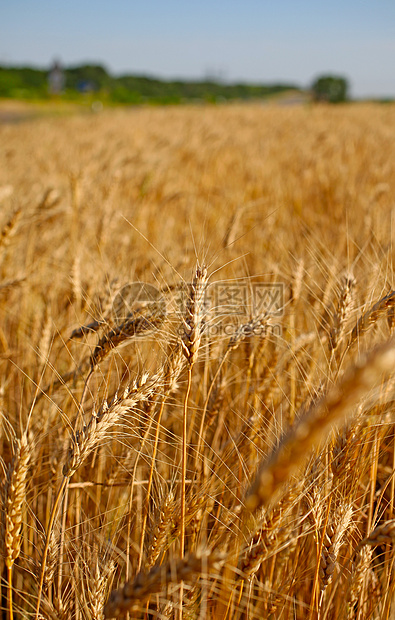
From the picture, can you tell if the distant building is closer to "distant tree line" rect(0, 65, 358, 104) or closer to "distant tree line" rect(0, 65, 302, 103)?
"distant tree line" rect(0, 65, 302, 103)

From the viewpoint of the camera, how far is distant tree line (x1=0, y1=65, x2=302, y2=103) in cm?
3738

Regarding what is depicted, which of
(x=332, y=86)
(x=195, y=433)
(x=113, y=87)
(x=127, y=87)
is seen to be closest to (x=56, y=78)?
(x=113, y=87)

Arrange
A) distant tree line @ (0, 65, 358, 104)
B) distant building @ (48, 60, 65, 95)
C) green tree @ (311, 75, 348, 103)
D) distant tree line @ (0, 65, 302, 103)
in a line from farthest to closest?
1. green tree @ (311, 75, 348, 103)
2. distant tree line @ (0, 65, 302, 103)
3. distant tree line @ (0, 65, 358, 104)
4. distant building @ (48, 60, 65, 95)

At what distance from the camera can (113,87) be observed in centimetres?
4947

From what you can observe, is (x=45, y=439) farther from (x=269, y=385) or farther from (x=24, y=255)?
(x=24, y=255)

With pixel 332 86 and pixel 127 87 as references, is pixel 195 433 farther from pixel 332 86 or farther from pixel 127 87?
pixel 127 87

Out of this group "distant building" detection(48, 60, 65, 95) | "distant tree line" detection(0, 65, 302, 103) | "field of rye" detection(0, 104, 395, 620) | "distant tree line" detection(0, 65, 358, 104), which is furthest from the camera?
"distant tree line" detection(0, 65, 302, 103)

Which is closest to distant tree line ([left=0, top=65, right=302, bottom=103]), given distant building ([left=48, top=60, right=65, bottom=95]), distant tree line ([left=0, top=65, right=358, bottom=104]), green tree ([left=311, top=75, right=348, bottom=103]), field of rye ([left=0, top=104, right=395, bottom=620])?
distant tree line ([left=0, top=65, right=358, bottom=104])

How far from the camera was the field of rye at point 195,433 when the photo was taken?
0.84 meters

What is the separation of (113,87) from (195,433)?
184ft

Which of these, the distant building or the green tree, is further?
the green tree

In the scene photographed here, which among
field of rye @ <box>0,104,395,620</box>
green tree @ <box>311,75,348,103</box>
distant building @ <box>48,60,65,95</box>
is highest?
green tree @ <box>311,75,348,103</box>

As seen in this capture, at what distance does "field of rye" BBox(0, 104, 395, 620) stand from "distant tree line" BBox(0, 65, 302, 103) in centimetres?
3462

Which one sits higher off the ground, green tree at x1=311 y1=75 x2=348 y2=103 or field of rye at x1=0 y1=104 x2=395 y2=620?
green tree at x1=311 y1=75 x2=348 y2=103
